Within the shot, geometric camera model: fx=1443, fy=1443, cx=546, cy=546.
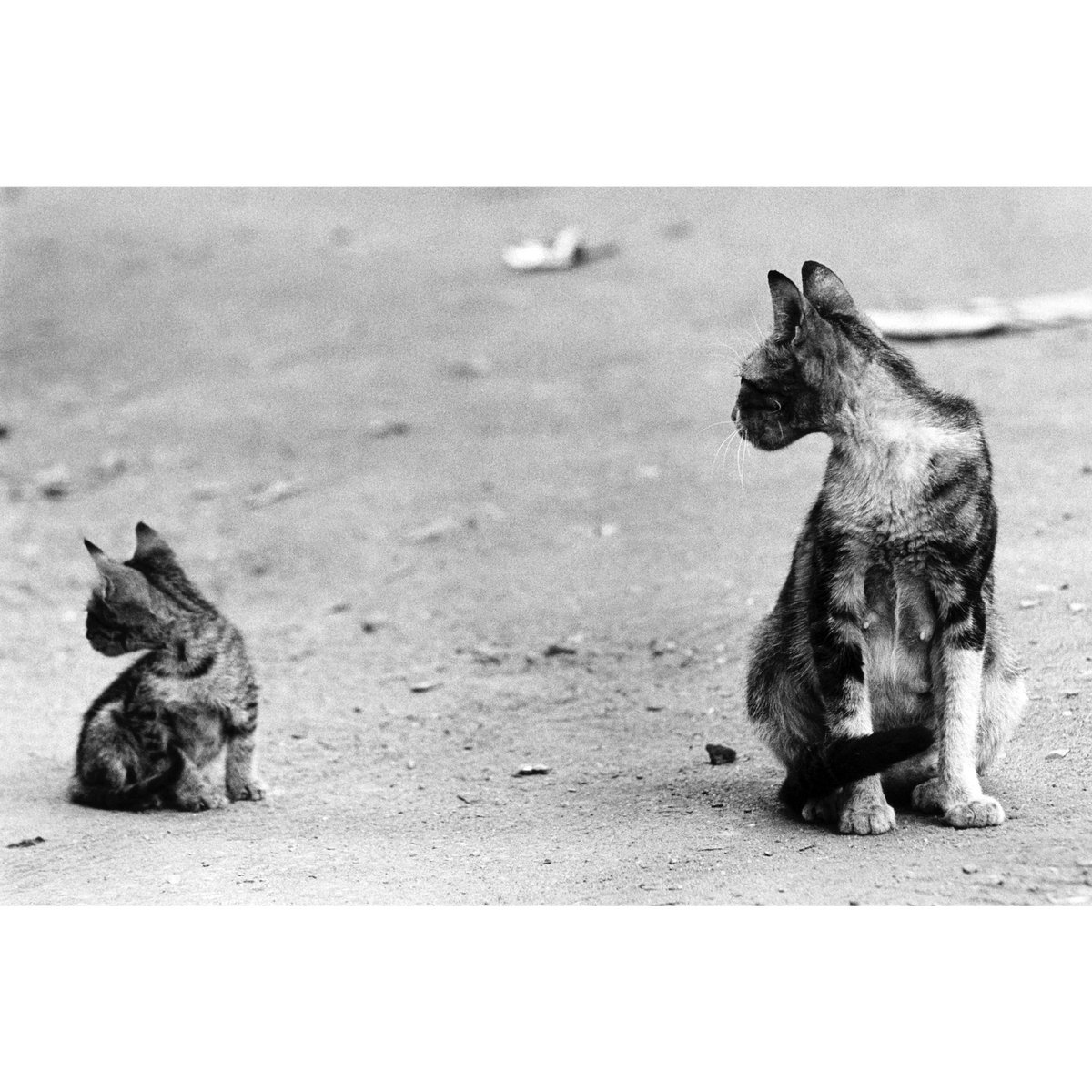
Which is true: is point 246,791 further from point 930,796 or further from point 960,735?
point 960,735

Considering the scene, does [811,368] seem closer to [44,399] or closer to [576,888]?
[576,888]

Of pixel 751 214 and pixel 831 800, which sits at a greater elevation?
pixel 751 214

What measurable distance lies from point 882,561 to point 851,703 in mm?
501

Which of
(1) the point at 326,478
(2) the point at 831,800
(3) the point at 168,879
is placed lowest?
(3) the point at 168,879

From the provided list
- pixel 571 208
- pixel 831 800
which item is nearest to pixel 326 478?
pixel 571 208

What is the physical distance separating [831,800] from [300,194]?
654 centimetres

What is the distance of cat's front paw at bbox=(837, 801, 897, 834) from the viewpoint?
16.4 feet

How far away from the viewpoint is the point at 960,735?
4.96m

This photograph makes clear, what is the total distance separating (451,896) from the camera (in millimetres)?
5113

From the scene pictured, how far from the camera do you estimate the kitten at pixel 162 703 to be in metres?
5.99

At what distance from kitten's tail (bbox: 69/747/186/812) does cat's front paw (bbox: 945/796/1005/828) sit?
313 cm

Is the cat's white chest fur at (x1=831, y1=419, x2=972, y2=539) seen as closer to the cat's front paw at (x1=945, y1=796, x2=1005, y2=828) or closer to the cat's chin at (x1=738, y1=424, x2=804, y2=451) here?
the cat's chin at (x1=738, y1=424, x2=804, y2=451)

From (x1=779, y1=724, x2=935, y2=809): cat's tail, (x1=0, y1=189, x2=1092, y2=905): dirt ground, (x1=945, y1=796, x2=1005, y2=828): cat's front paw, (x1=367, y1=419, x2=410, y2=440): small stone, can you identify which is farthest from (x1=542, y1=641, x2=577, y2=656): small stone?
(x1=367, y1=419, x2=410, y2=440): small stone

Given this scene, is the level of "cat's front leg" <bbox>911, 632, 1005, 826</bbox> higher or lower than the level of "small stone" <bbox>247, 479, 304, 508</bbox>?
lower
